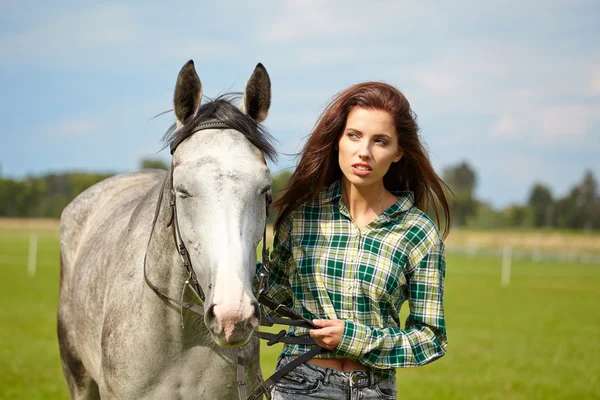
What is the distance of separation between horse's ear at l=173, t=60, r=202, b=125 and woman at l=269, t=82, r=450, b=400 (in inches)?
23.5

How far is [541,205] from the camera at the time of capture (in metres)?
111

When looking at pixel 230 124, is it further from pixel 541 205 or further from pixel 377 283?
pixel 541 205

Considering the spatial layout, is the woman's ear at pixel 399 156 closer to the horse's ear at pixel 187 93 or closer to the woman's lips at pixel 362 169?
the woman's lips at pixel 362 169

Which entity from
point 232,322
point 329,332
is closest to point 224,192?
point 232,322

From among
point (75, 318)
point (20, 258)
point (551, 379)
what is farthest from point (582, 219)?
point (75, 318)

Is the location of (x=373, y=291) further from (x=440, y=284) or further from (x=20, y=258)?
(x=20, y=258)

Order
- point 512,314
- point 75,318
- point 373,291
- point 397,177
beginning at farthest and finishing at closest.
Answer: point 512,314 < point 75,318 < point 397,177 < point 373,291

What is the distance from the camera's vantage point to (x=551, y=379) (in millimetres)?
8820

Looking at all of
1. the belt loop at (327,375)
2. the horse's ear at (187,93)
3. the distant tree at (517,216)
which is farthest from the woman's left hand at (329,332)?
the distant tree at (517,216)

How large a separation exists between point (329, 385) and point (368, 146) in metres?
1.04

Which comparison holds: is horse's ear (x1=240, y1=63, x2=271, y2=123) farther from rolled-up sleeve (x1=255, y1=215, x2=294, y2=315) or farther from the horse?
rolled-up sleeve (x1=255, y1=215, x2=294, y2=315)

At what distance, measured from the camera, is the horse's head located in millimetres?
2164

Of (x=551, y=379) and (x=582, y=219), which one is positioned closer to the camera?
(x=551, y=379)

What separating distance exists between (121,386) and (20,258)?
29233 millimetres
